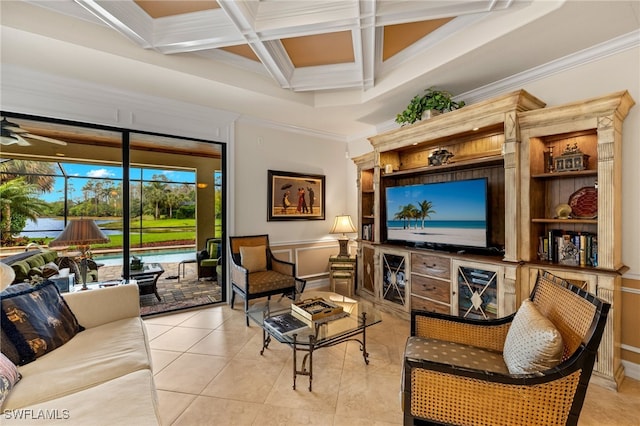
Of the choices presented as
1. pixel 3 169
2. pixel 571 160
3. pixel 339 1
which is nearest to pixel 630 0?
pixel 571 160

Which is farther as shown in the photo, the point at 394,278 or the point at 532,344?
the point at 394,278

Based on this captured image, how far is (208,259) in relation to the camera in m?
4.49

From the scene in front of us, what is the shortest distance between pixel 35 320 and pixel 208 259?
9.05ft

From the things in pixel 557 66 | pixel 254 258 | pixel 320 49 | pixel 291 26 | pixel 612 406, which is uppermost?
pixel 320 49

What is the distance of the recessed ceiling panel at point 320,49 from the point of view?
2.64 meters

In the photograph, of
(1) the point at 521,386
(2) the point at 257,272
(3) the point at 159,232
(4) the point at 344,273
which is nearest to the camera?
(1) the point at 521,386

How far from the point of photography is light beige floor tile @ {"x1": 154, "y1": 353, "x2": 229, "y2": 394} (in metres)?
2.14

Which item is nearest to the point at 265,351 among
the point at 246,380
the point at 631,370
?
the point at 246,380

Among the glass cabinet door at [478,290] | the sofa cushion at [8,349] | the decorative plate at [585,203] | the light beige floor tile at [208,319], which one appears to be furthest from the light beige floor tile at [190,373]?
the decorative plate at [585,203]

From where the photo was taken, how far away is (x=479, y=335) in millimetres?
1863

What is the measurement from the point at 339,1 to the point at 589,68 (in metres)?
2.25

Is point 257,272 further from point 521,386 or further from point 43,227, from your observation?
point 521,386

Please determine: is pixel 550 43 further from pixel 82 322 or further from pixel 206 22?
pixel 82 322

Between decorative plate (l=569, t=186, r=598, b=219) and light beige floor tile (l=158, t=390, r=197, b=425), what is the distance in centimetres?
340
